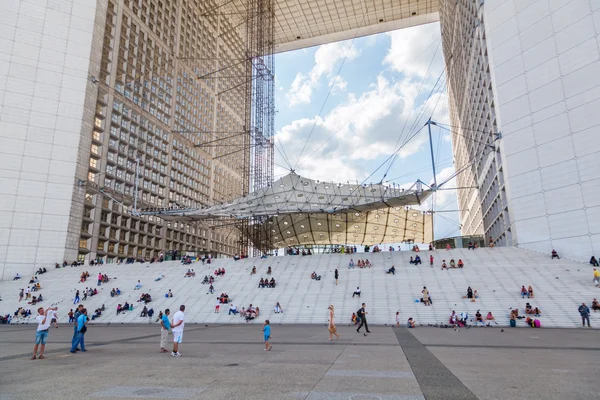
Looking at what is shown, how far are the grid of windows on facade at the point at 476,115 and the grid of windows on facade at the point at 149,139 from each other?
43917 millimetres

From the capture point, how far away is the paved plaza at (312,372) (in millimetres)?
7141

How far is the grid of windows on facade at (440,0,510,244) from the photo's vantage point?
4394 cm

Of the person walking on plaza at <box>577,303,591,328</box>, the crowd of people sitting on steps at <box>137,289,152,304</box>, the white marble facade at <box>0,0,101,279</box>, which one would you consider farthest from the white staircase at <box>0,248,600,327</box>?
the white marble facade at <box>0,0,101,279</box>

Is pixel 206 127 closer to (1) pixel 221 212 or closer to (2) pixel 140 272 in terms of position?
(1) pixel 221 212

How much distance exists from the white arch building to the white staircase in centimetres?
705

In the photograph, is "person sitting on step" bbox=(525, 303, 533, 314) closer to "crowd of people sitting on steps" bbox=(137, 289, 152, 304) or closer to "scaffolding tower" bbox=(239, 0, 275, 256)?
"crowd of people sitting on steps" bbox=(137, 289, 152, 304)

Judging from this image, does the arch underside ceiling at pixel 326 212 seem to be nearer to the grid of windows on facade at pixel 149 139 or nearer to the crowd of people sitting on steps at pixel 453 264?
the crowd of people sitting on steps at pixel 453 264

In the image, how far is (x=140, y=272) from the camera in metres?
41.8

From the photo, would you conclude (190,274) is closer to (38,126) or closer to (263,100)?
(38,126)

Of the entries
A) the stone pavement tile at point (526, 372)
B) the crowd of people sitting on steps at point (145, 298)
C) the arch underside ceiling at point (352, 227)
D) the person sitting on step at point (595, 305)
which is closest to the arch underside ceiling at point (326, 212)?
the arch underside ceiling at point (352, 227)

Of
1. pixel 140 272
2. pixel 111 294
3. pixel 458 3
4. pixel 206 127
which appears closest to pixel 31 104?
pixel 140 272

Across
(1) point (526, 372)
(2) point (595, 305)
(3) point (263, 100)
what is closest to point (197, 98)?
(3) point (263, 100)

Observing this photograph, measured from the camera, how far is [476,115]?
5228cm

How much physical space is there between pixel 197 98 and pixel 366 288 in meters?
67.1
